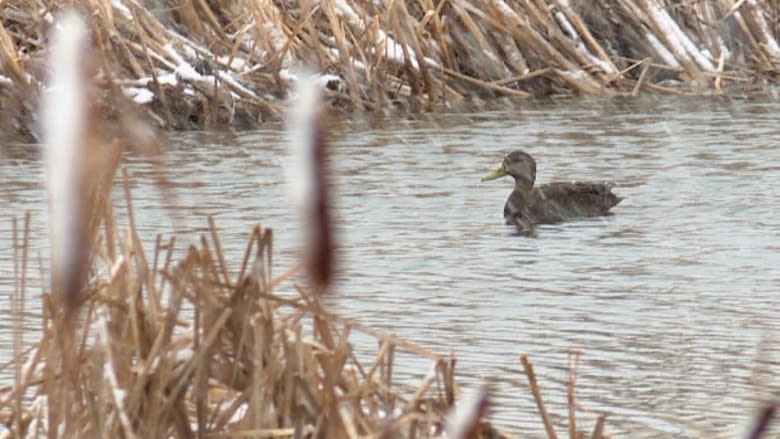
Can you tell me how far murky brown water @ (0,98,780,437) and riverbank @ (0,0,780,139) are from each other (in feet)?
1.59

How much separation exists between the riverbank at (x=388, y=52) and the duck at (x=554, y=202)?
10.8 ft

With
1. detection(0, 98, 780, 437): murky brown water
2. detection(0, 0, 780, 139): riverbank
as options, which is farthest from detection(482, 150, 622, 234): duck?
detection(0, 0, 780, 139): riverbank

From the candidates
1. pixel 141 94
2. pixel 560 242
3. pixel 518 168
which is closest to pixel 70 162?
pixel 560 242

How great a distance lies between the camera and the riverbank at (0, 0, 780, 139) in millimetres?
13648

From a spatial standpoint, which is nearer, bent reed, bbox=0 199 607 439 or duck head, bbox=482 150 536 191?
bent reed, bbox=0 199 607 439

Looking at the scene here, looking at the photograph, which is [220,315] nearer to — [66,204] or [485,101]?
[66,204]

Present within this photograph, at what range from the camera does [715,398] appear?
5.44 metres

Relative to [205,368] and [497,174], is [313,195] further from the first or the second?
[497,174]

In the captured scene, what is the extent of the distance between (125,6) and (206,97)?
1.02 metres

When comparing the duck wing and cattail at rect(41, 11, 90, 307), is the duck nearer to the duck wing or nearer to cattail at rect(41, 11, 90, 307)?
the duck wing

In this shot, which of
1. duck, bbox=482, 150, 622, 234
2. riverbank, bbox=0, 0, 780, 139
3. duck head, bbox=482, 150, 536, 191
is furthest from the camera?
riverbank, bbox=0, 0, 780, 139

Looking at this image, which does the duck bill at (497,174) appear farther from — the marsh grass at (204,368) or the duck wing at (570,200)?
the marsh grass at (204,368)

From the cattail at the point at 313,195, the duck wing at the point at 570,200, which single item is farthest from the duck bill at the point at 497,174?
the cattail at the point at 313,195

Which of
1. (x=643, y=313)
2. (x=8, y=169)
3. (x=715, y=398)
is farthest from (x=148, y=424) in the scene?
(x=8, y=169)
